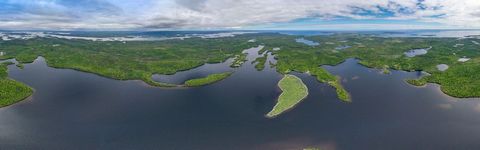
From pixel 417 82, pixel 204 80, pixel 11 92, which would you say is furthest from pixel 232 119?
pixel 417 82

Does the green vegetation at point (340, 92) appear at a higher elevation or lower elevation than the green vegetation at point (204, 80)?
lower

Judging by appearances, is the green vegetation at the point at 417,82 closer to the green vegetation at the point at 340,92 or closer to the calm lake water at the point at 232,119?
the calm lake water at the point at 232,119

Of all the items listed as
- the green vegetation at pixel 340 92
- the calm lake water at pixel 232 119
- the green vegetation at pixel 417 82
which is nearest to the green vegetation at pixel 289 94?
the calm lake water at pixel 232 119

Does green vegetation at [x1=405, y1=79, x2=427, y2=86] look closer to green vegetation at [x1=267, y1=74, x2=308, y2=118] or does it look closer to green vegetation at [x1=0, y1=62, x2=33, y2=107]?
green vegetation at [x1=267, y1=74, x2=308, y2=118]

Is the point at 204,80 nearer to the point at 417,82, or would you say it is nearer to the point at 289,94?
the point at 289,94

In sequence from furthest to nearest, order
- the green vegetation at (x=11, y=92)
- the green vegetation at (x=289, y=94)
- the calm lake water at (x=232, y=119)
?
the green vegetation at (x=11, y=92) < the green vegetation at (x=289, y=94) < the calm lake water at (x=232, y=119)

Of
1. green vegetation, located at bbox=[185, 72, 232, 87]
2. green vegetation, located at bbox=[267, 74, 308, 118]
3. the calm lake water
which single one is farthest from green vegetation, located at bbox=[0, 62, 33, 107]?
green vegetation, located at bbox=[267, 74, 308, 118]

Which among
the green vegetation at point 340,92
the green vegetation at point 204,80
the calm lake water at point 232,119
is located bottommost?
the calm lake water at point 232,119
